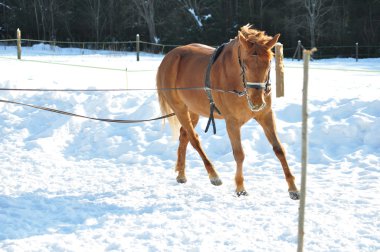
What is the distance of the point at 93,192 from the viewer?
18.9 feet

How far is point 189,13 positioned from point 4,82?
87.2ft

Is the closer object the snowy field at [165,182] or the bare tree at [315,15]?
the snowy field at [165,182]

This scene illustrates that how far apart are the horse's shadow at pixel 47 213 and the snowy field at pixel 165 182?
0.01 metres

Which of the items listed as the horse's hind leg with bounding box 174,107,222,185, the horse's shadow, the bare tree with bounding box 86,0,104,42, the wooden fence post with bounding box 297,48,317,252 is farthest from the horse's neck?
the bare tree with bounding box 86,0,104,42

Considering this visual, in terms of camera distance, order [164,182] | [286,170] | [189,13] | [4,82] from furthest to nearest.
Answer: [189,13] < [4,82] < [164,182] < [286,170]

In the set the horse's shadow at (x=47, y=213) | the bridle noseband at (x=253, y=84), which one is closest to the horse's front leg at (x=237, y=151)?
the bridle noseband at (x=253, y=84)

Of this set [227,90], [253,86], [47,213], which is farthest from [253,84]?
[47,213]

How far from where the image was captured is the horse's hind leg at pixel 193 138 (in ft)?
18.9

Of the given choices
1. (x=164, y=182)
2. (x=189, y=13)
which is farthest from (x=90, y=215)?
(x=189, y=13)

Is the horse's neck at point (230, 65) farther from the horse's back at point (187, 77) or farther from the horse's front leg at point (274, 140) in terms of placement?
the horse's front leg at point (274, 140)

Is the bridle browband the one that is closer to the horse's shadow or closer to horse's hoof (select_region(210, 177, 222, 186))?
horse's hoof (select_region(210, 177, 222, 186))

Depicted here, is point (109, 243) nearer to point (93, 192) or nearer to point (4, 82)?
point (93, 192)

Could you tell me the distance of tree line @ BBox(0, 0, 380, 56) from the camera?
30.7 m

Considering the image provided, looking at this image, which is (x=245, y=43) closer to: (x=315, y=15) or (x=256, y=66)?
(x=256, y=66)
